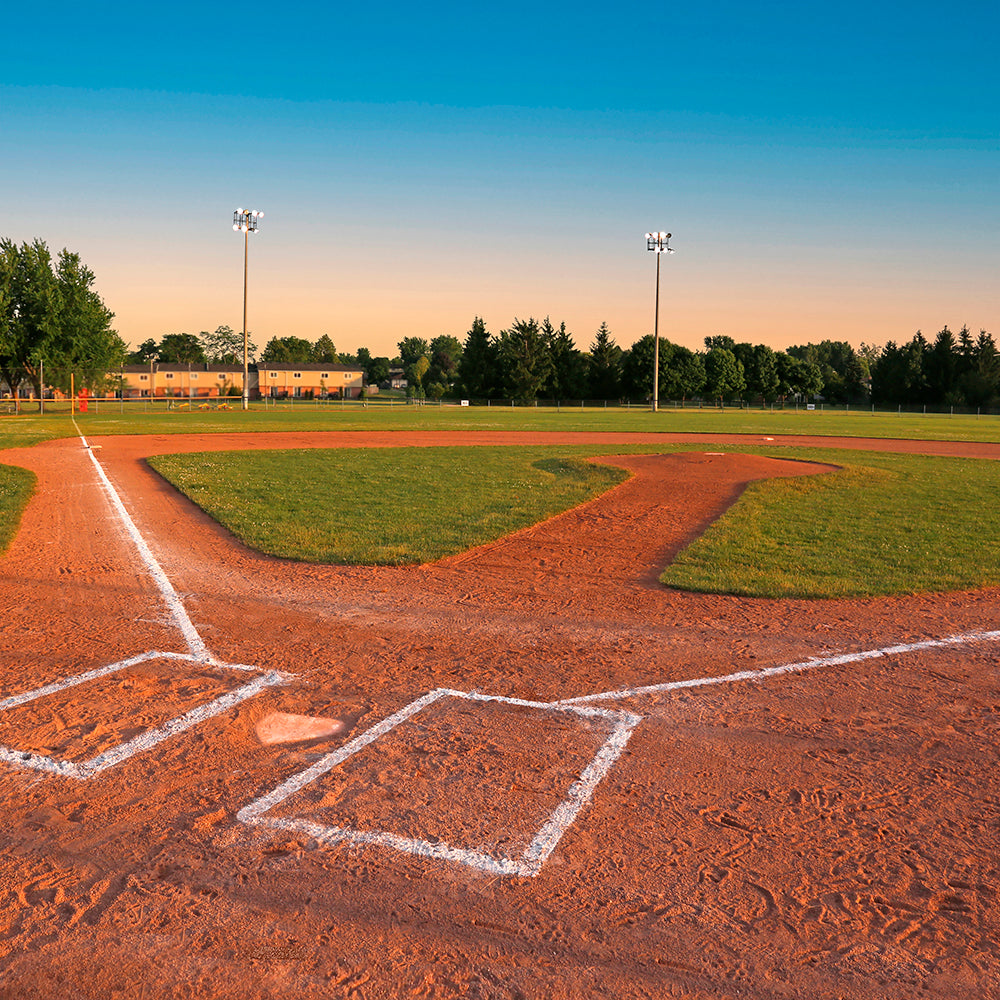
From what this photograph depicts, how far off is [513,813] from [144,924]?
1571mm

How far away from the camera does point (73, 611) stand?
736 cm

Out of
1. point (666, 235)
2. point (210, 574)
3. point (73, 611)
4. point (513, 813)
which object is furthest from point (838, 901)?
point (666, 235)

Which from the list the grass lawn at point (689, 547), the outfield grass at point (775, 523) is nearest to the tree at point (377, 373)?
the grass lawn at point (689, 547)

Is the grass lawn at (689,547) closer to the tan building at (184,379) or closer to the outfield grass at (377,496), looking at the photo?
the outfield grass at (377,496)

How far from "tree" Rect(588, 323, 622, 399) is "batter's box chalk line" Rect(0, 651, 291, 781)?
9355 centimetres

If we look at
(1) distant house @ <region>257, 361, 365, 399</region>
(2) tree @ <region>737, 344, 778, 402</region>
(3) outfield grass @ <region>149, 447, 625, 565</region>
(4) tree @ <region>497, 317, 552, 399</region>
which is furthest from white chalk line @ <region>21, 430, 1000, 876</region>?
(1) distant house @ <region>257, 361, 365, 399</region>

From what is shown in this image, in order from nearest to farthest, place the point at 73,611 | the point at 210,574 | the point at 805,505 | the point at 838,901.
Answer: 1. the point at 838,901
2. the point at 73,611
3. the point at 210,574
4. the point at 805,505

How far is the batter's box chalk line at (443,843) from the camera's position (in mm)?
3459

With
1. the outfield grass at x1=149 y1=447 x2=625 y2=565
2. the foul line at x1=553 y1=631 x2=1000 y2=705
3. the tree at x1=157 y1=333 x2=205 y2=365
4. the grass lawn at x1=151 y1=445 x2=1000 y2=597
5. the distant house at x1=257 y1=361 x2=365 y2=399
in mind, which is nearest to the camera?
the foul line at x1=553 y1=631 x2=1000 y2=705

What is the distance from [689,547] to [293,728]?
22.1 ft

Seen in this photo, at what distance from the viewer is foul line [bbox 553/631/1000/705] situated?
213 inches

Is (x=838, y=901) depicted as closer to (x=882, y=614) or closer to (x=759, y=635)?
(x=759, y=635)

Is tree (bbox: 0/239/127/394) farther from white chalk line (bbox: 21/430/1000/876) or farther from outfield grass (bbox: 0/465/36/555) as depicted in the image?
white chalk line (bbox: 21/430/1000/876)

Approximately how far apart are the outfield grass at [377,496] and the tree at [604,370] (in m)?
75.6
